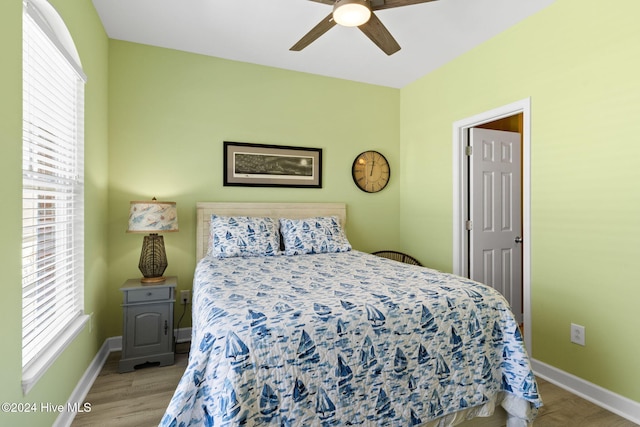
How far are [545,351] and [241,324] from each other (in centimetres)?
237

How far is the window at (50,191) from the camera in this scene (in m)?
1.52

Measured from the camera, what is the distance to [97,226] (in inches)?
101

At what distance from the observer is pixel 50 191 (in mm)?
1770

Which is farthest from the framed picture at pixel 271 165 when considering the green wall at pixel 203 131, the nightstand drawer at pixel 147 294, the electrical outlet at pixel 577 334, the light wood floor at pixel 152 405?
the electrical outlet at pixel 577 334

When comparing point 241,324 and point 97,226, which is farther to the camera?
point 97,226

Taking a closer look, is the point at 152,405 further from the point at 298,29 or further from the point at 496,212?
the point at 496,212

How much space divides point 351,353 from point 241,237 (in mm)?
1692

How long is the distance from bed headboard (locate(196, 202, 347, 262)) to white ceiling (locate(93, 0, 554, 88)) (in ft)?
4.72

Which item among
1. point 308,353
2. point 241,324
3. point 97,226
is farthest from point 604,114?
point 97,226

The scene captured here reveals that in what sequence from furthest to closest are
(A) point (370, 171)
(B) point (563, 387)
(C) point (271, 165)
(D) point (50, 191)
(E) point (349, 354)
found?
(A) point (370, 171)
(C) point (271, 165)
(B) point (563, 387)
(D) point (50, 191)
(E) point (349, 354)

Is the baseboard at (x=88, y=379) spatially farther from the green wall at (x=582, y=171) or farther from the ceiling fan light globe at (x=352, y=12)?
the green wall at (x=582, y=171)

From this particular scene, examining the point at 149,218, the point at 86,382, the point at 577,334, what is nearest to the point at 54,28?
the point at 149,218

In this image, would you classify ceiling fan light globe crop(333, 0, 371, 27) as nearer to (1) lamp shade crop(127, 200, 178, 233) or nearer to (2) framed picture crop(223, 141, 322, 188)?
(2) framed picture crop(223, 141, 322, 188)

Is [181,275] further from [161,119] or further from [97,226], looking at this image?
[161,119]
